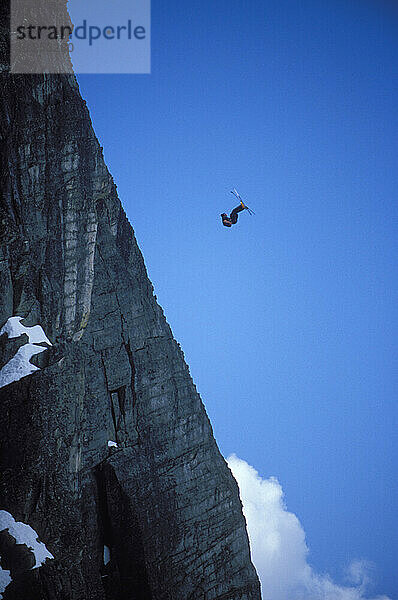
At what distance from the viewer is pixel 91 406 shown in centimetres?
2709

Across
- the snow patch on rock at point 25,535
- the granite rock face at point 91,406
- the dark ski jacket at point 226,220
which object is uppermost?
the dark ski jacket at point 226,220

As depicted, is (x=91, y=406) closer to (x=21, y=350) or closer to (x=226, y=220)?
(x=21, y=350)

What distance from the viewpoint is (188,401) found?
99.7 ft

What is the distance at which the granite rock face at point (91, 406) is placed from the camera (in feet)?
81.8

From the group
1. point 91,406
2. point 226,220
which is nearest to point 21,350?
point 91,406

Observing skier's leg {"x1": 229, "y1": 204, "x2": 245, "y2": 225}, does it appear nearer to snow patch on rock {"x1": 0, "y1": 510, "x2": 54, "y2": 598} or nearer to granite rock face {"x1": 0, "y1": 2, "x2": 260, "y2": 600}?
granite rock face {"x1": 0, "y1": 2, "x2": 260, "y2": 600}

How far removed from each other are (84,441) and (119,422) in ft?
6.28

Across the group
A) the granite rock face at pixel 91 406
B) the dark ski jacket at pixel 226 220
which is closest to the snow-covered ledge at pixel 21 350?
the granite rock face at pixel 91 406

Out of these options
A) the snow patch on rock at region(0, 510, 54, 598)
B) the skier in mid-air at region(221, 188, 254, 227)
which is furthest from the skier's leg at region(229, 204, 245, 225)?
the snow patch on rock at region(0, 510, 54, 598)

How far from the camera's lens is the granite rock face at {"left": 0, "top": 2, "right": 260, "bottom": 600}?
24.9m

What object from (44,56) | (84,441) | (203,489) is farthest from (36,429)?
(44,56)

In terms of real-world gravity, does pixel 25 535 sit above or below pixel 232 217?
below

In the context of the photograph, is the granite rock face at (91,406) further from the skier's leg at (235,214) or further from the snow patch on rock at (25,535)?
the skier's leg at (235,214)

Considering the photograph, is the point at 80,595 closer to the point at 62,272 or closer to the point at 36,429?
the point at 36,429
